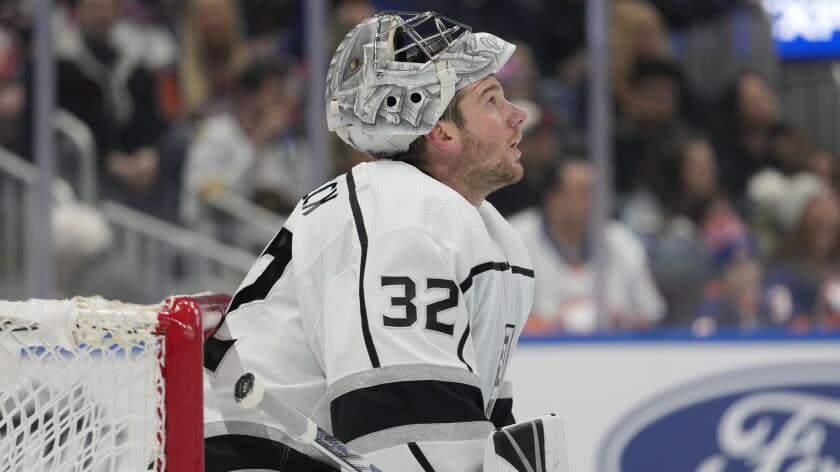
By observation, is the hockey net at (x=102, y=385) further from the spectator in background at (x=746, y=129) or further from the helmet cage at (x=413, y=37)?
the spectator in background at (x=746, y=129)

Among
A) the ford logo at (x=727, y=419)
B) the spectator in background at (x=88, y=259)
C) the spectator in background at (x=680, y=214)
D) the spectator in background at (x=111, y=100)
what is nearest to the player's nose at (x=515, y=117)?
the ford logo at (x=727, y=419)

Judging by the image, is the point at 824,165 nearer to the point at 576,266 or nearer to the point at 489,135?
the point at 576,266

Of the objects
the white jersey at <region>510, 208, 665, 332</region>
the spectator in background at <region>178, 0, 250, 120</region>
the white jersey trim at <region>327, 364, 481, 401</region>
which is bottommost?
the white jersey trim at <region>327, 364, 481, 401</region>

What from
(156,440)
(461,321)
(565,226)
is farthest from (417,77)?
(565,226)

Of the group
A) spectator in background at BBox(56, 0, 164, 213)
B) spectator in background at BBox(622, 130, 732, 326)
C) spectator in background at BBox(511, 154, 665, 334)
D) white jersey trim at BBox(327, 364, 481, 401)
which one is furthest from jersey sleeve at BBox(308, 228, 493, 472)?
spectator in background at BBox(56, 0, 164, 213)

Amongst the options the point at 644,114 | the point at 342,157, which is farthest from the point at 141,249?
the point at 644,114

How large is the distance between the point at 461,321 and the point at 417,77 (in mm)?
292

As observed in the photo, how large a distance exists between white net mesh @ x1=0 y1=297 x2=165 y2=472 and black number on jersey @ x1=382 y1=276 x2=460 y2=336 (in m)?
0.24

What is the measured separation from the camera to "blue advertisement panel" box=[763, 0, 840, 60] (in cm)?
385

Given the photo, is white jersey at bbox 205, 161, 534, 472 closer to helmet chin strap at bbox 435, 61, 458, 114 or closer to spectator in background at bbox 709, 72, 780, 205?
helmet chin strap at bbox 435, 61, 458, 114

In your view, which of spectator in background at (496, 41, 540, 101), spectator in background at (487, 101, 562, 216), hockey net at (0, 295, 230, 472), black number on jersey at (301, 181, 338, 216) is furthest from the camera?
spectator in background at (496, 41, 540, 101)

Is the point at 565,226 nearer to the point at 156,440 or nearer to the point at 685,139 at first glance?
the point at 685,139

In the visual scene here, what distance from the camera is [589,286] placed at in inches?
148

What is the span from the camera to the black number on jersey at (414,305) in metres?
1.40
